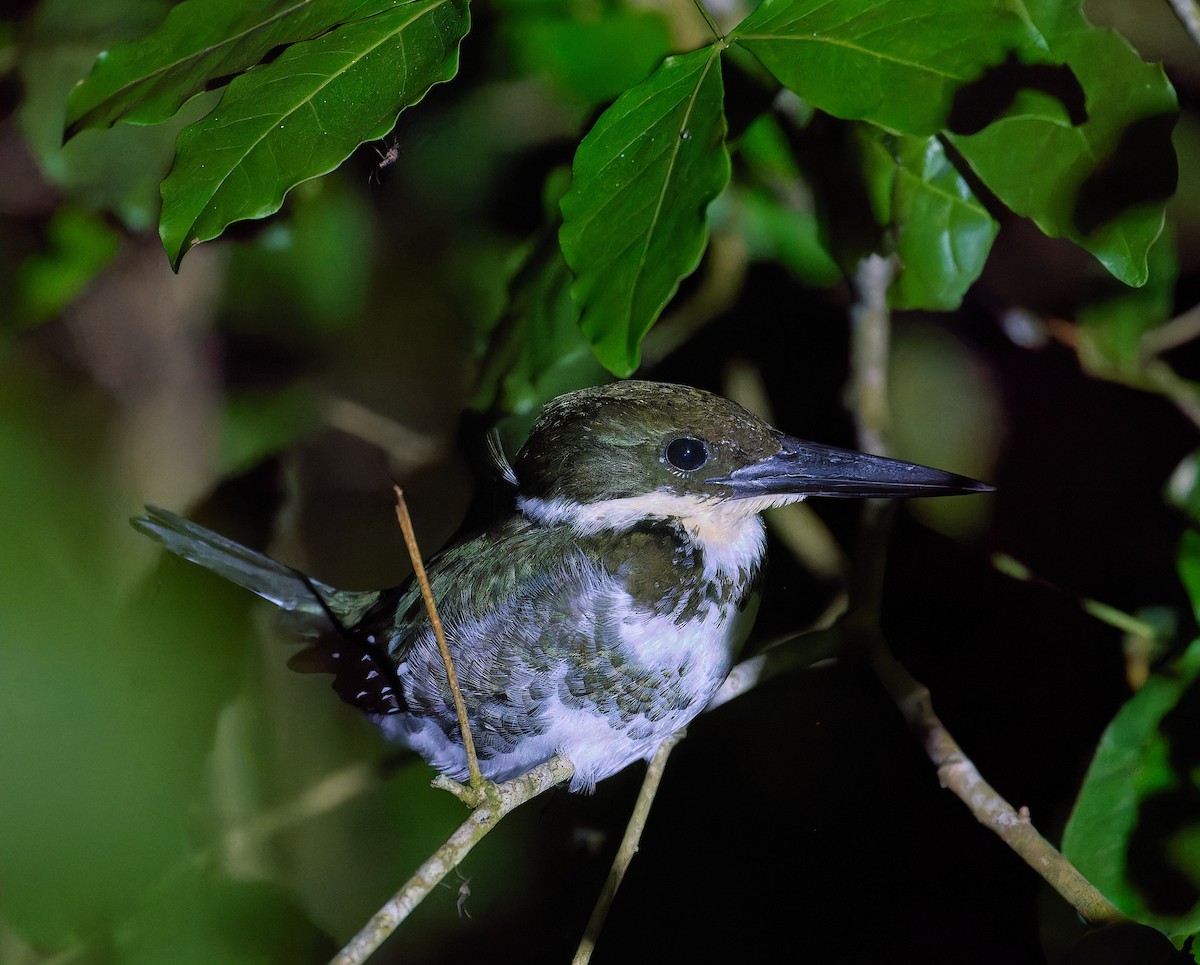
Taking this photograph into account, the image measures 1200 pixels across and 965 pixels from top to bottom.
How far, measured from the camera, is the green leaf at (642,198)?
40 cm

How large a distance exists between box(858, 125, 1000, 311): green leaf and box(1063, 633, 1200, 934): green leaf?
225 mm

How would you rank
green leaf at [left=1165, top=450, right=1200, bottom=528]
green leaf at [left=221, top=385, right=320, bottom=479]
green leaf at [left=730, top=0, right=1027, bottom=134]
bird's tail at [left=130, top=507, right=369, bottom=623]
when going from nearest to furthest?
green leaf at [left=730, top=0, right=1027, bottom=134]
green leaf at [left=1165, top=450, right=1200, bottom=528]
bird's tail at [left=130, top=507, right=369, bottom=623]
green leaf at [left=221, top=385, right=320, bottom=479]

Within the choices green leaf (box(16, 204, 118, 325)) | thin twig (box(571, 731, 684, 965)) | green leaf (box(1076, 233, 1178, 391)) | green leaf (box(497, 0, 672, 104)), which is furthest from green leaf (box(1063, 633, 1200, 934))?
green leaf (box(16, 204, 118, 325))

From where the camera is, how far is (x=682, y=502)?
2.01 feet

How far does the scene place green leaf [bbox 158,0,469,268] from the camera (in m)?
0.41

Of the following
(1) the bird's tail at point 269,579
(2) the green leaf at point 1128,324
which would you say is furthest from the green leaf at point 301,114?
(2) the green leaf at point 1128,324

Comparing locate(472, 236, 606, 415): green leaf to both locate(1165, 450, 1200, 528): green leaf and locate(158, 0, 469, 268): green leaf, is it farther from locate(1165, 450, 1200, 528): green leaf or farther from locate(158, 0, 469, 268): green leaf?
locate(1165, 450, 1200, 528): green leaf

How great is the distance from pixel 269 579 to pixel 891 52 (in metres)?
0.60

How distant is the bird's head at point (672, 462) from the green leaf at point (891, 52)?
0.22 metres

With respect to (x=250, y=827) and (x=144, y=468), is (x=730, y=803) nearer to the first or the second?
(x=250, y=827)

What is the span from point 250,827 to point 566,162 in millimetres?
613

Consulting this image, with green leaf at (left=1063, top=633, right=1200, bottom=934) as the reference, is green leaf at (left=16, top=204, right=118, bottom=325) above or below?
above

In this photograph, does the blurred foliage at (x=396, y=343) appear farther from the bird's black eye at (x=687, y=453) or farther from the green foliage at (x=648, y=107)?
the bird's black eye at (x=687, y=453)

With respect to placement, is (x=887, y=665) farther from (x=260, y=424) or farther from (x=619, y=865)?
(x=260, y=424)
